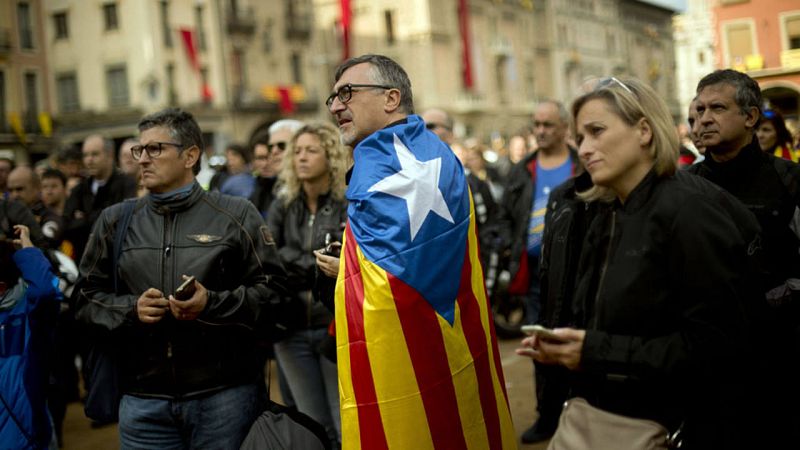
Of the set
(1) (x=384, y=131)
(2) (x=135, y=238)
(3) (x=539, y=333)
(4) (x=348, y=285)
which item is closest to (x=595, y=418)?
(3) (x=539, y=333)

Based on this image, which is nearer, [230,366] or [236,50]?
→ [230,366]

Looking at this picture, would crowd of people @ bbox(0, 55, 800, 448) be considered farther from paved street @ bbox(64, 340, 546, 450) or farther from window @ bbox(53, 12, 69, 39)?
window @ bbox(53, 12, 69, 39)

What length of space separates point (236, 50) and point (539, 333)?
40.0 meters

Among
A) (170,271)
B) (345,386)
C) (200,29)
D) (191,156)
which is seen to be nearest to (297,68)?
(200,29)

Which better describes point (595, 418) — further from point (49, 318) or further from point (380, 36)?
point (380, 36)

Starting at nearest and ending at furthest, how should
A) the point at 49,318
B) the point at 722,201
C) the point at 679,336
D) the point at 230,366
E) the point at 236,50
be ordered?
the point at 679,336
the point at 722,201
the point at 230,366
the point at 49,318
the point at 236,50

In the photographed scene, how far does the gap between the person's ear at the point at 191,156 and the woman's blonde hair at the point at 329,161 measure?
4.43ft

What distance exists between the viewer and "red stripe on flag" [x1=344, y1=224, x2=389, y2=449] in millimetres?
3273

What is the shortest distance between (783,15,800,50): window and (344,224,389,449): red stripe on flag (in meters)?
35.3

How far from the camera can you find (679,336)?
99.2 inches

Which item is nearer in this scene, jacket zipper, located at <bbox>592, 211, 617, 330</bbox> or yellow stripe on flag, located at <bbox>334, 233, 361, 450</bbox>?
jacket zipper, located at <bbox>592, 211, 617, 330</bbox>

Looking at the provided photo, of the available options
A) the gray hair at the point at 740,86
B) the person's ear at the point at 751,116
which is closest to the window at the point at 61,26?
the gray hair at the point at 740,86

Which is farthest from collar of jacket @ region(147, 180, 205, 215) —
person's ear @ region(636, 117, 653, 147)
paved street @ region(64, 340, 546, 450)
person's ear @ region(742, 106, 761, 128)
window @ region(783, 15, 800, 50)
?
window @ region(783, 15, 800, 50)

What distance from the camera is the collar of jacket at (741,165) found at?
157 inches
